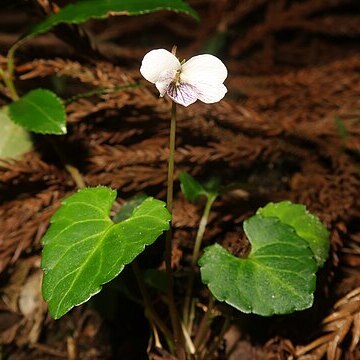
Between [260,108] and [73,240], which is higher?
[260,108]

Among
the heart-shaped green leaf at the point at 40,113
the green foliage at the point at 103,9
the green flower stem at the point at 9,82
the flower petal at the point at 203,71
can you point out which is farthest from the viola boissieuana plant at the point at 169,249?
the green flower stem at the point at 9,82

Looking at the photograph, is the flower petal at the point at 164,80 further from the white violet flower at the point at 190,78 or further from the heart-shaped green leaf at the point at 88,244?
the heart-shaped green leaf at the point at 88,244

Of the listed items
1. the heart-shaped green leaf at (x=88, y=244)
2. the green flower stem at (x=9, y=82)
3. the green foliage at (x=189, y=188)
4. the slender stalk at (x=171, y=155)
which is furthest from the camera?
the green flower stem at (x=9, y=82)

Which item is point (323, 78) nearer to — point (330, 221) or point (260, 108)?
point (260, 108)

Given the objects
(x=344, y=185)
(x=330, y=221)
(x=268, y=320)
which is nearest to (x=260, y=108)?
(x=344, y=185)

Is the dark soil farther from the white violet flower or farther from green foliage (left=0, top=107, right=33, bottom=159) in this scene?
the white violet flower

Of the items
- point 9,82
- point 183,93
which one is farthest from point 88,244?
point 9,82

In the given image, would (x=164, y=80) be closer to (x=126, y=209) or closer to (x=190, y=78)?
(x=190, y=78)
